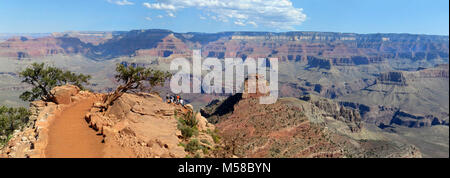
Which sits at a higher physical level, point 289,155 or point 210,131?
point 210,131

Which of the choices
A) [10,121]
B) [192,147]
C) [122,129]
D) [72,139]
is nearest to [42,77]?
[10,121]

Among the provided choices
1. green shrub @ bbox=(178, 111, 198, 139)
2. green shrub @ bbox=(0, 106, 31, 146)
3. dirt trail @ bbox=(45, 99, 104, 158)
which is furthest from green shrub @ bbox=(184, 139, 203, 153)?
green shrub @ bbox=(0, 106, 31, 146)

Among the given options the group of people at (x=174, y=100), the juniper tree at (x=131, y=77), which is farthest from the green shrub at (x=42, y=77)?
the group of people at (x=174, y=100)

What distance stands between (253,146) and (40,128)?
28.9 metres

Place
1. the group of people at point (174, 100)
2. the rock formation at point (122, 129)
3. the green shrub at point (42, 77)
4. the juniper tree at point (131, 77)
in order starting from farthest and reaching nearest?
the green shrub at point (42, 77)
the group of people at point (174, 100)
the juniper tree at point (131, 77)
the rock formation at point (122, 129)

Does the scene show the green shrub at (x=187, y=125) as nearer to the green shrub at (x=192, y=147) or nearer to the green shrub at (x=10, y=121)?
the green shrub at (x=192, y=147)

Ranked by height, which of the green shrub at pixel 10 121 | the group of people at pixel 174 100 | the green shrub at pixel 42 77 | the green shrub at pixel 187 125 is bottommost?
the green shrub at pixel 10 121

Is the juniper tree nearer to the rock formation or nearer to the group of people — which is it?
the rock formation

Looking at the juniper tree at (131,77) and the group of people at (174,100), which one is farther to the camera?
the group of people at (174,100)

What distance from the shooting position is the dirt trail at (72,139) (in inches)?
909
